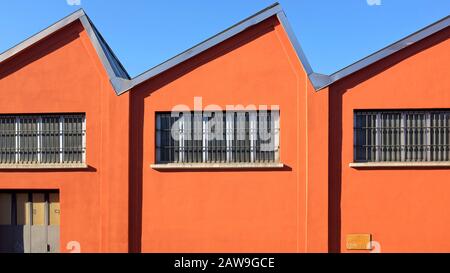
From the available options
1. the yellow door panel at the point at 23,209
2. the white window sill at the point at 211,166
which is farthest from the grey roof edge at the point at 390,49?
the yellow door panel at the point at 23,209

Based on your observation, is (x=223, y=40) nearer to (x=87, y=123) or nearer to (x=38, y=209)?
(x=87, y=123)

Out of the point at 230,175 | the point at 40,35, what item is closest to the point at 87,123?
the point at 40,35

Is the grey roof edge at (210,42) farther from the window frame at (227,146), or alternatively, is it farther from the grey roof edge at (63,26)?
the window frame at (227,146)

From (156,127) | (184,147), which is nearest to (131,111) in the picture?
(156,127)

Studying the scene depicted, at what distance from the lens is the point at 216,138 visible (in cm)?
820

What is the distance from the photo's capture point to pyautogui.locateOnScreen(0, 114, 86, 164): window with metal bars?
834cm

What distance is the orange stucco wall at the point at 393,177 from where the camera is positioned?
25.5 feet

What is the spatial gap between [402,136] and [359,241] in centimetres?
292

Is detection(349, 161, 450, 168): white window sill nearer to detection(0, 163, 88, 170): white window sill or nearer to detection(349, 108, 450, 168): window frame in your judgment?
detection(349, 108, 450, 168): window frame

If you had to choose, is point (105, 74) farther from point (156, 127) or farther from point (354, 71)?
point (354, 71)

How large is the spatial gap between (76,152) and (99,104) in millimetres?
1464

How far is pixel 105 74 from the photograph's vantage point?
820 centimetres

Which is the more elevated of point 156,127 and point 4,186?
point 156,127

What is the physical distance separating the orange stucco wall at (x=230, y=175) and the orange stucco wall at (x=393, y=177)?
904mm
